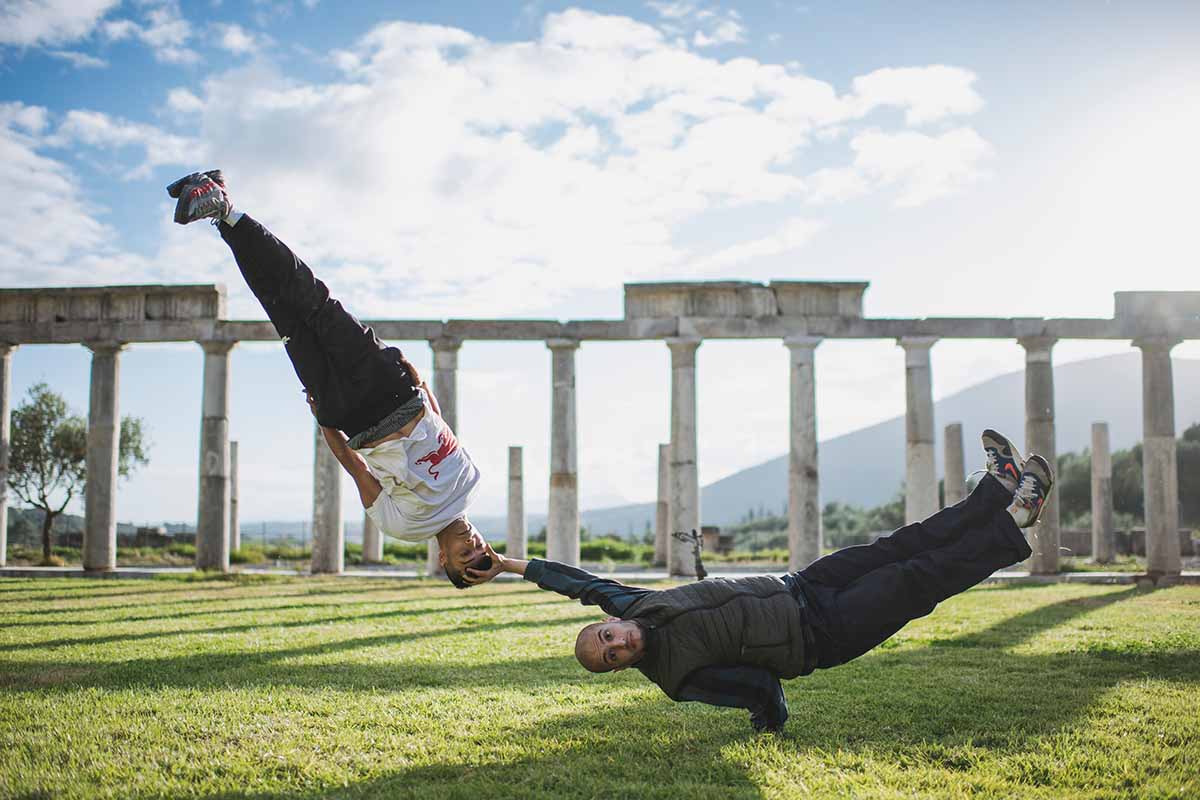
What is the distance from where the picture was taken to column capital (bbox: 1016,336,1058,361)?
22.2 m

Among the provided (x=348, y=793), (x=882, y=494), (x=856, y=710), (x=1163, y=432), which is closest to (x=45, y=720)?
(x=348, y=793)

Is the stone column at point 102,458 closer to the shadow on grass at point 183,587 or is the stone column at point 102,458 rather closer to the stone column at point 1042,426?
the shadow on grass at point 183,587

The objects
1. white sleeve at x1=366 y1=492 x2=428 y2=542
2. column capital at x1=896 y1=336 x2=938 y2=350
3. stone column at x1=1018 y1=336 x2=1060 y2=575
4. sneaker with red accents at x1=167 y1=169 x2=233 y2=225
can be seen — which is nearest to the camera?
sneaker with red accents at x1=167 y1=169 x2=233 y2=225

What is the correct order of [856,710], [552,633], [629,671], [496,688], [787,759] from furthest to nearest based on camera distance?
[552,633] < [629,671] < [496,688] < [856,710] < [787,759]

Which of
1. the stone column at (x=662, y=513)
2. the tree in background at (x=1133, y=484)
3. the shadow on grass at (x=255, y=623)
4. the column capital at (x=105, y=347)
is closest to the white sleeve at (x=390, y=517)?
the shadow on grass at (x=255, y=623)

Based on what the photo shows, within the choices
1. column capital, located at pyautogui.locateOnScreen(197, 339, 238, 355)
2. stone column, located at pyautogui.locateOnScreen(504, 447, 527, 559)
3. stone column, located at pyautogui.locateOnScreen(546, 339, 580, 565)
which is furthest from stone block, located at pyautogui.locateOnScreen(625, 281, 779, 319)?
column capital, located at pyautogui.locateOnScreen(197, 339, 238, 355)

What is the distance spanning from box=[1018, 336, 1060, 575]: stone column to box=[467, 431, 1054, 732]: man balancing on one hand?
16.1 meters

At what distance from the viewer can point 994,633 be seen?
36.0 feet

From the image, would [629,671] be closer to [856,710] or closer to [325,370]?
[856,710]

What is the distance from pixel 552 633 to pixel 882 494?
182 m

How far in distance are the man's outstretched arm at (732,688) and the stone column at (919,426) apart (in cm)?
1691

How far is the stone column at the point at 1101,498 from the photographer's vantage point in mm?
27531

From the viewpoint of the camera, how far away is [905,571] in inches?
236

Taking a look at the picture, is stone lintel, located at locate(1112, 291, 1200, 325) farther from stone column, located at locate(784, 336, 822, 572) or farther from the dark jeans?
the dark jeans
